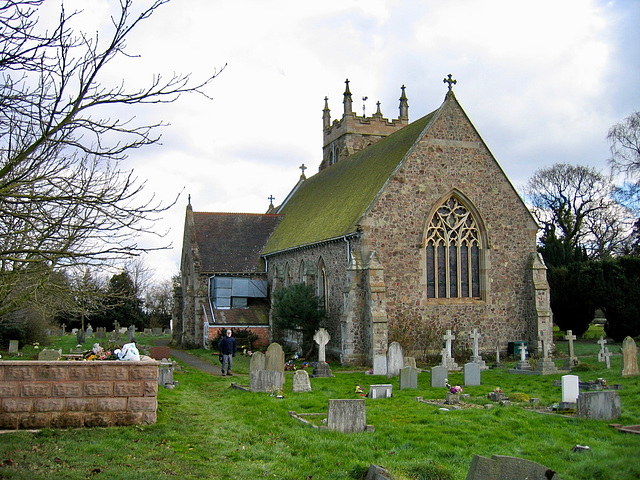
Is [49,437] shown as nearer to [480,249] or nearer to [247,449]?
[247,449]

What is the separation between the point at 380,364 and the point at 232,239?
19.3m

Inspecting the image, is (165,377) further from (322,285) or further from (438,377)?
(322,285)

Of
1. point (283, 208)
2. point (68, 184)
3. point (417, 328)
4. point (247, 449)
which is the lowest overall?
point (247, 449)

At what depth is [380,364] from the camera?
20.5m

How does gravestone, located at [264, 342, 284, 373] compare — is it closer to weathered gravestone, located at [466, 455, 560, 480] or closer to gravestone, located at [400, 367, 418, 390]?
gravestone, located at [400, 367, 418, 390]

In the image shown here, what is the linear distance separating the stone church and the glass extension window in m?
0.04

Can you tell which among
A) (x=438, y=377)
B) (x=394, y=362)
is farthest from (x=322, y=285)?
(x=438, y=377)

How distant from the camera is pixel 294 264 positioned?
31.6 metres

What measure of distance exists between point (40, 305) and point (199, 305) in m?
22.0

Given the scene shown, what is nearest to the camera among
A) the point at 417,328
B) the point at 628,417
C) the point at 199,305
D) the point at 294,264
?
the point at 628,417

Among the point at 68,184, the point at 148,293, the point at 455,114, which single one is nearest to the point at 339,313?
the point at 455,114

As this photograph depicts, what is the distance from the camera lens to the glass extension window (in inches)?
997

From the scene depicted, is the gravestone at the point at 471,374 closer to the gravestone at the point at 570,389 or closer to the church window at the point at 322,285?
the gravestone at the point at 570,389

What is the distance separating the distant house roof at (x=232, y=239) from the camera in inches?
1418
